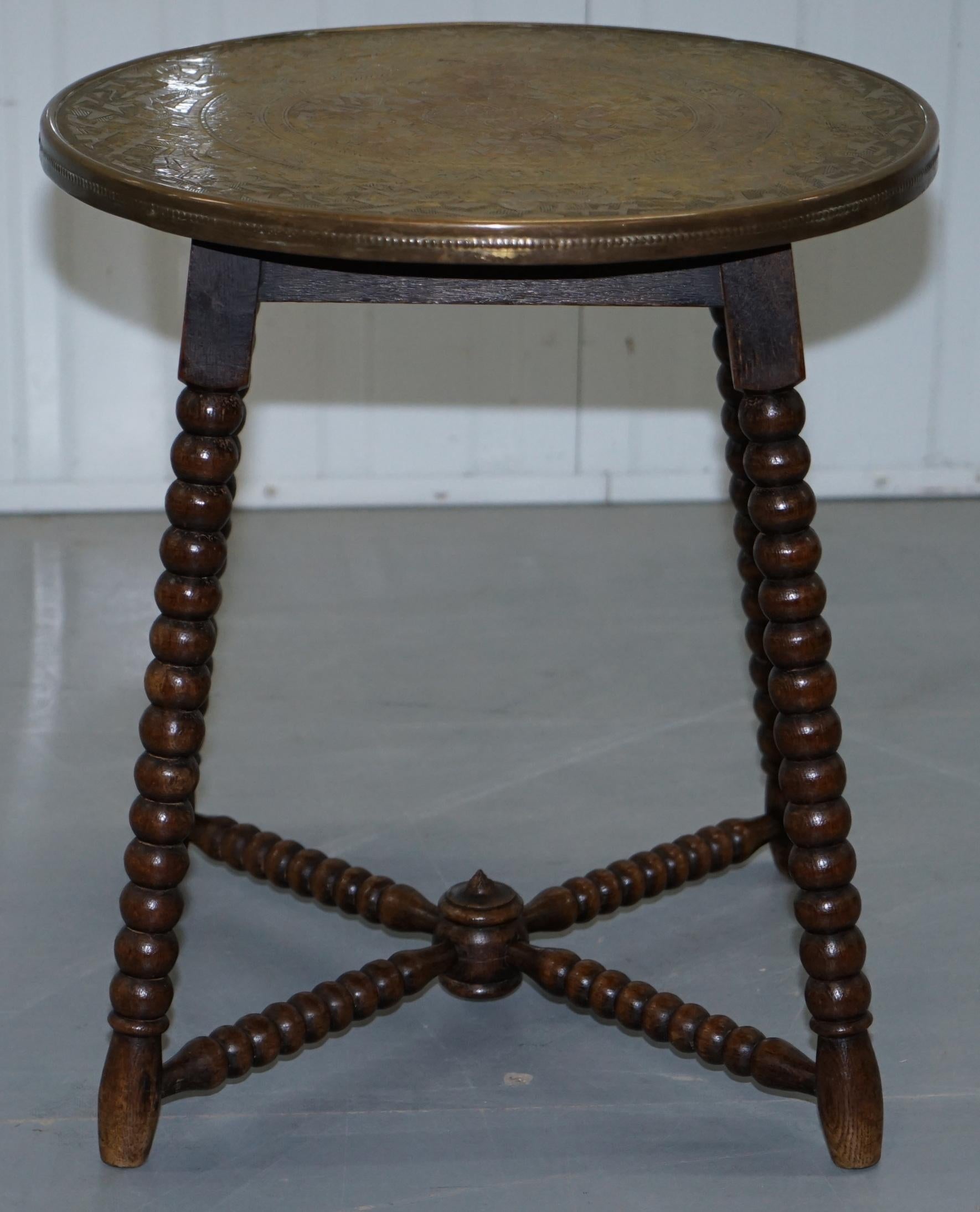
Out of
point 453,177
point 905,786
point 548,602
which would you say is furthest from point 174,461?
point 548,602

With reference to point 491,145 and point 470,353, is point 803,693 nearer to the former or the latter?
point 491,145

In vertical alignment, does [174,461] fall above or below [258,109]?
below

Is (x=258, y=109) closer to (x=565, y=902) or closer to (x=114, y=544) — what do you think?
(x=565, y=902)

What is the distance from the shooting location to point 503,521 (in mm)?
3111

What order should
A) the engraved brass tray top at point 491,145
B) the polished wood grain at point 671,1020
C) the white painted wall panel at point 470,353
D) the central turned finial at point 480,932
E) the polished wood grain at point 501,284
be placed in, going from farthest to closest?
the white painted wall panel at point 470,353 → the central turned finial at point 480,932 → the polished wood grain at point 671,1020 → the polished wood grain at point 501,284 → the engraved brass tray top at point 491,145

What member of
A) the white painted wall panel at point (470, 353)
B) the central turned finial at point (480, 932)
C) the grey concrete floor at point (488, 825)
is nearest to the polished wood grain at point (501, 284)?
the central turned finial at point (480, 932)

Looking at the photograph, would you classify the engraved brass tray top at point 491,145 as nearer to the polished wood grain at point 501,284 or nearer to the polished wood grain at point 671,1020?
the polished wood grain at point 501,284

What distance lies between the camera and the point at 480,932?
1.59 meters

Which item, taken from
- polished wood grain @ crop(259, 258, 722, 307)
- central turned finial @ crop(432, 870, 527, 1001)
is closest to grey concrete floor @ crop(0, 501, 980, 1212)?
central turned finial @ crop(432, 870, 527, 1001)

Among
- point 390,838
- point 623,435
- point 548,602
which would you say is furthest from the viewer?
point 623,435

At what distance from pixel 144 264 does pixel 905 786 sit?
1.69 m

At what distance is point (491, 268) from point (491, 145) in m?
0.17

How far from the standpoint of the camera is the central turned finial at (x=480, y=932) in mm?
1584

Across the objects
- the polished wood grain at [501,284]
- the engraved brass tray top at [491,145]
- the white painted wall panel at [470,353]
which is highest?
the engraved brass tray top at [491,145]
